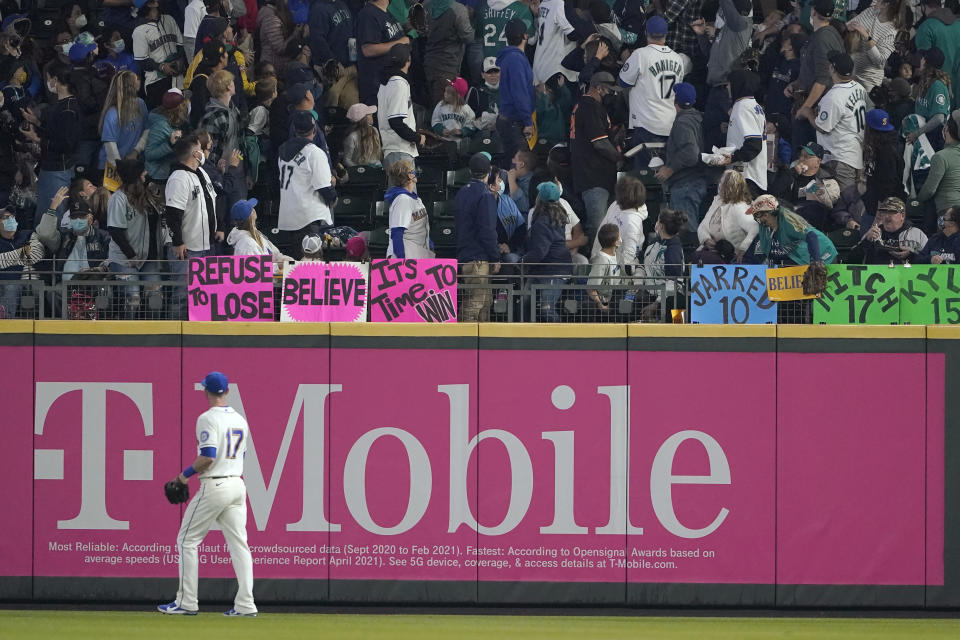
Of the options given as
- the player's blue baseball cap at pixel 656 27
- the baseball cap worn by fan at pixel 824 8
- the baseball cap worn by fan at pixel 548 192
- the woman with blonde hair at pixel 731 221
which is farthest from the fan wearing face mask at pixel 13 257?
the baseball cap worn by fan at pixel 824 8

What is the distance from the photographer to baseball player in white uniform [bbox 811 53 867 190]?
55.1 feet

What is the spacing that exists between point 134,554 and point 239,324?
2.37 meters

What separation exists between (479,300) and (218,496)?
331 centimetres

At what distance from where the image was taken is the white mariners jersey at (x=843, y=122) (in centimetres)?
1680

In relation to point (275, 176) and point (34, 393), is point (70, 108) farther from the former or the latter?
point (34, 393)

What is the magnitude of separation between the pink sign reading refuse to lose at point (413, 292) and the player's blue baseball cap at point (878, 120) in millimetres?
5870

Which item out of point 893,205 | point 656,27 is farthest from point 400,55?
point 893,205

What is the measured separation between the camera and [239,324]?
1353 centimetres

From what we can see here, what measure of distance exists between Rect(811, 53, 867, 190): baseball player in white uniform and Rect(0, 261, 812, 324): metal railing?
356 centimetres

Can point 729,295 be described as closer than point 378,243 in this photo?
Yes

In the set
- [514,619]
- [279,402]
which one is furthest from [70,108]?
[514,619]

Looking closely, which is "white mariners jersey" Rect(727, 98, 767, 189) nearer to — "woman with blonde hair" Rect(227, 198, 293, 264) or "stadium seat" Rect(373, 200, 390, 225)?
"stadium seat" Rect(373, 200, 390, 225)

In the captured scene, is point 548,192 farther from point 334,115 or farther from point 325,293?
point 334,115

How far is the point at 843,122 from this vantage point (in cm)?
1689
